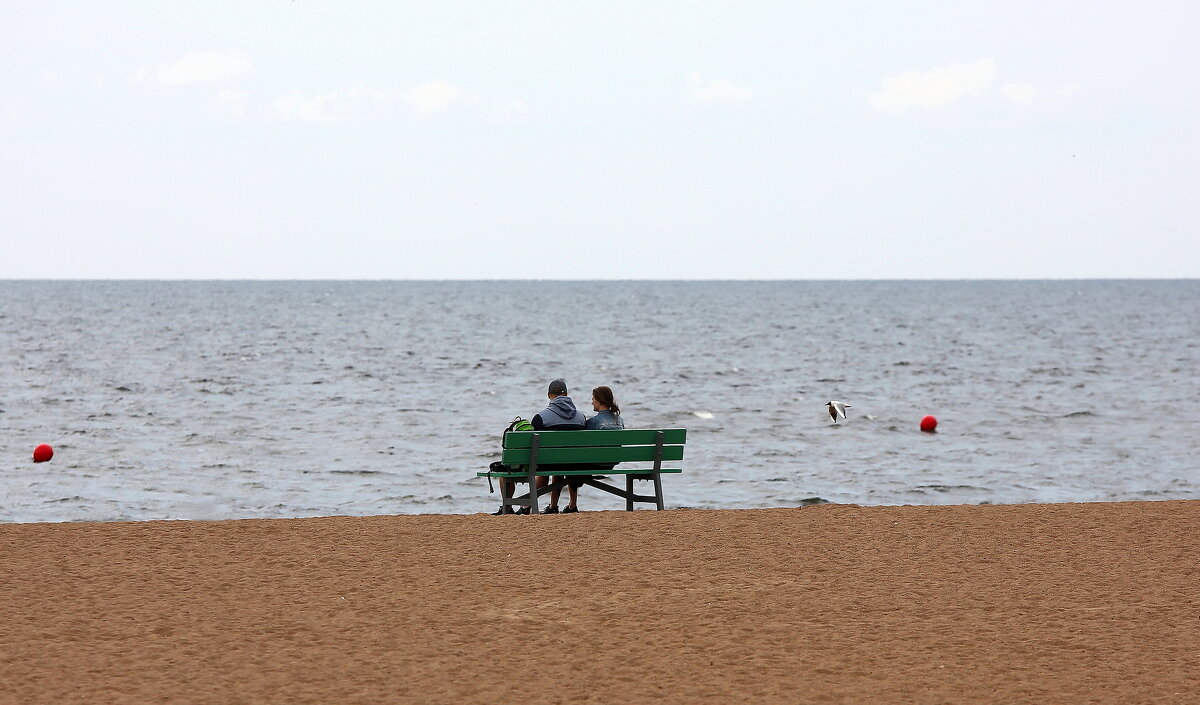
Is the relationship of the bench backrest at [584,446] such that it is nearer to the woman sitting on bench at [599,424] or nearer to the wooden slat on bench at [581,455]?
the wooden slat on bench at [581,455]

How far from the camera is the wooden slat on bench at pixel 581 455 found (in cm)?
1084

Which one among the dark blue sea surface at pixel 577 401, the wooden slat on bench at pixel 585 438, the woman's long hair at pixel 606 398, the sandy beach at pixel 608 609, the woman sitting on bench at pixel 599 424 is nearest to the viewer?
the sandy beach at pixel 608 609

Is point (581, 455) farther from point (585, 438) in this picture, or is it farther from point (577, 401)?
point (577, 401)

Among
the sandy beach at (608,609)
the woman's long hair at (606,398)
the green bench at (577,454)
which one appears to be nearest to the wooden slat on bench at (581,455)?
the green bench at (577,454)

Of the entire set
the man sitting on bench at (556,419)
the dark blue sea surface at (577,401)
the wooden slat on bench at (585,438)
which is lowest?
the dark blue sea surface at (577,401)

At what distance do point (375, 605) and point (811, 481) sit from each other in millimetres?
11575

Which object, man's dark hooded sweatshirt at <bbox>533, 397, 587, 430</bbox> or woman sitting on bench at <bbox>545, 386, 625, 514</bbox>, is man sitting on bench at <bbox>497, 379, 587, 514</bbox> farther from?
woman sitting on bench at <bbox>545, 386, 625, 514</bbox>

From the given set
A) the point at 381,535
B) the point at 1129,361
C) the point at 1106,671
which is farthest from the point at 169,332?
the point at 1106,671

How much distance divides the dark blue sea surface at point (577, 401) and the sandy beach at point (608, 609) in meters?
6.35

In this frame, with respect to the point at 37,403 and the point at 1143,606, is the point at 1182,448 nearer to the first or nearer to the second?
the point at 1143,606

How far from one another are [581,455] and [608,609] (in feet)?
12.9

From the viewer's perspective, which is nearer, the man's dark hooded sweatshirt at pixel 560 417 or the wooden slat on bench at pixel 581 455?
the wooden slat on bench at pixel 581 455

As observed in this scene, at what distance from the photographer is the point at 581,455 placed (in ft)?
36.3

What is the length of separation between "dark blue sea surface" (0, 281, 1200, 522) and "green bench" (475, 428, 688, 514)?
469cm
